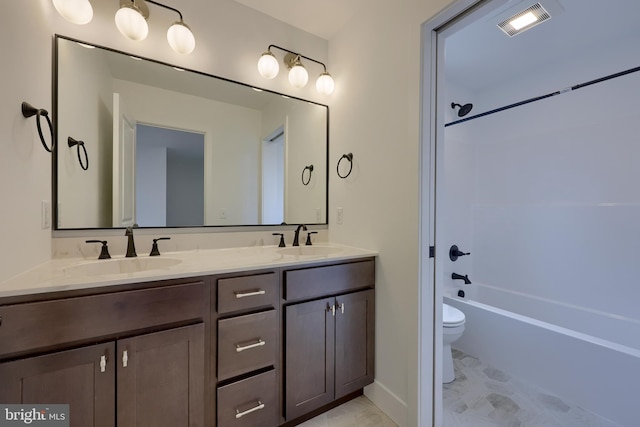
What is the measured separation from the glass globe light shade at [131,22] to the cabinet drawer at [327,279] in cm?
144

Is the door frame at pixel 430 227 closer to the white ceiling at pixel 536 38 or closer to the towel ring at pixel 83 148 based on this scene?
the white ceiling at pixel 536 38

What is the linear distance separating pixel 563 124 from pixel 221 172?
2888 millimetres

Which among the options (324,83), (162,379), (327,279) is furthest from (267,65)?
(162,379)

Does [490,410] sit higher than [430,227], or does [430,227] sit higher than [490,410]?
[430,227]

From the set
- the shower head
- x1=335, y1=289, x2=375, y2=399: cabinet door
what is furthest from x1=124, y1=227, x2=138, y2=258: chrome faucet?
the shower head

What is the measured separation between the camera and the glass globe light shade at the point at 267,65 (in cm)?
172

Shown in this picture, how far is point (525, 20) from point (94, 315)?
111 inches

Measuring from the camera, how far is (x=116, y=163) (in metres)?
1.43

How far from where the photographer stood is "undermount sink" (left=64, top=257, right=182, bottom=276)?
3.88 feet

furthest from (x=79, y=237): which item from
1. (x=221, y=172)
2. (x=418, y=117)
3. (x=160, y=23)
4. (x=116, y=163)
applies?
(x=418, y=117)

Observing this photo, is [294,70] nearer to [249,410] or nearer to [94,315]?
[94,315]

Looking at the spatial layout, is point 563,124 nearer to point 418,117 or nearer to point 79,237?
point 418,117

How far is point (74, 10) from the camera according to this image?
3.85ft

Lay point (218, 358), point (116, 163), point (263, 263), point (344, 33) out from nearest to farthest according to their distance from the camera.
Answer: point (218, 358) → point (263, 263) → point (116, 163) → point (344, 33)
